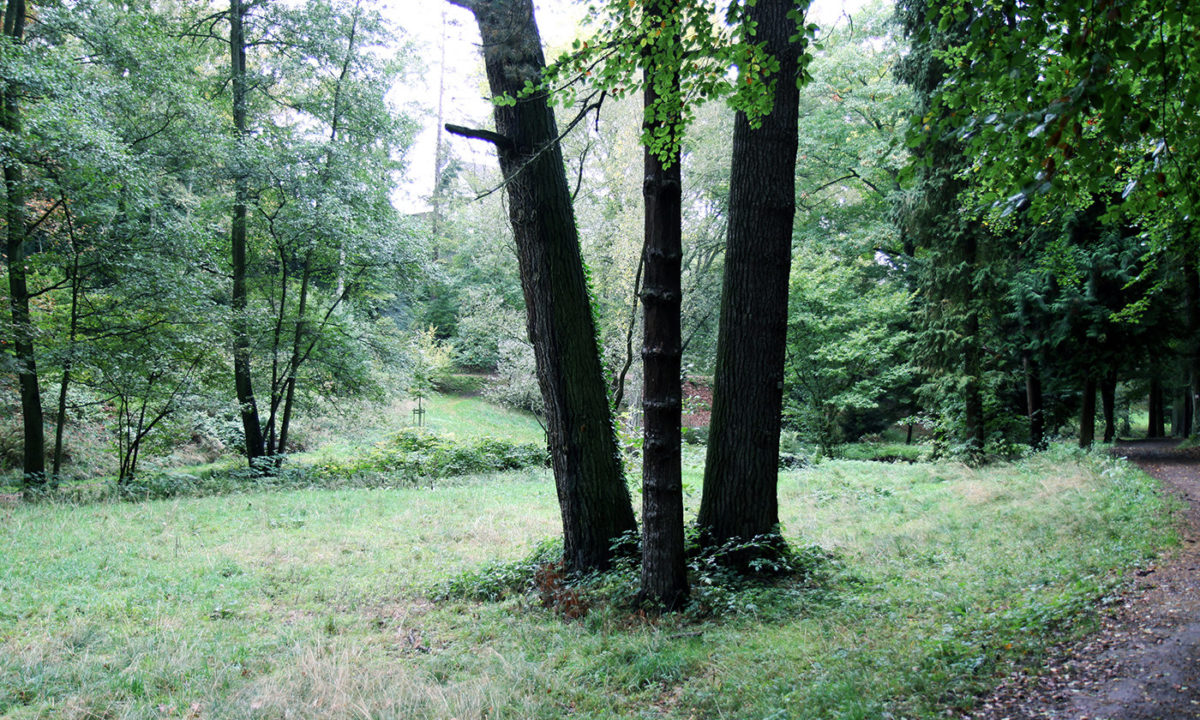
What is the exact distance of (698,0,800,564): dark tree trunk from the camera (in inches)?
202

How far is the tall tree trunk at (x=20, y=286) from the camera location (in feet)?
34.2

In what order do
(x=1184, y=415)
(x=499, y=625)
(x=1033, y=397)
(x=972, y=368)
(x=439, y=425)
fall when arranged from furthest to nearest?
(x=439, y=425), (x=1184, y=415), (x=1033, y=397), (x=972, y=368), (x=499, y=625)

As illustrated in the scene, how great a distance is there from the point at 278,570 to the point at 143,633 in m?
1.91

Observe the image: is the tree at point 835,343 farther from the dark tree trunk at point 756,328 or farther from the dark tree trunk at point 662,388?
the dark tree trunk at point 662,388

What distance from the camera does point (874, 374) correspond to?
2086 centimetres

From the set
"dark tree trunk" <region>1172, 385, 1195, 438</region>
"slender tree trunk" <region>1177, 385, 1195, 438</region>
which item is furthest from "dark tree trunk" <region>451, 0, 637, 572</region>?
"dark tree trunk" <region>1172, 385, 1195, 438</region>

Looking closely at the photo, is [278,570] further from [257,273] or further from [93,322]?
[257,273]

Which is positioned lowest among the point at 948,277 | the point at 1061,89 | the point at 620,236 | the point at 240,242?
the point at 1061,89

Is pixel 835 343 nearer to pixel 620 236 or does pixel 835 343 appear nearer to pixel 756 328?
pixel 620 236

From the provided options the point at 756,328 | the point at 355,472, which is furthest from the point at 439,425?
the point at 756,328

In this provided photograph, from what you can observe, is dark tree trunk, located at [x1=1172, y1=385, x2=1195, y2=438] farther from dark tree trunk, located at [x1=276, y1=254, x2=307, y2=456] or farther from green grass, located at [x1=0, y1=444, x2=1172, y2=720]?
dark tree trunk, located at [x1=276, y1=254, x2=307, y2=456]

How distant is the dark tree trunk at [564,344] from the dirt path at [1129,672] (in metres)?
3.16

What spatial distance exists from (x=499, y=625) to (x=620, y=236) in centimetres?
1376

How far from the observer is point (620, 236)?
683 inches
